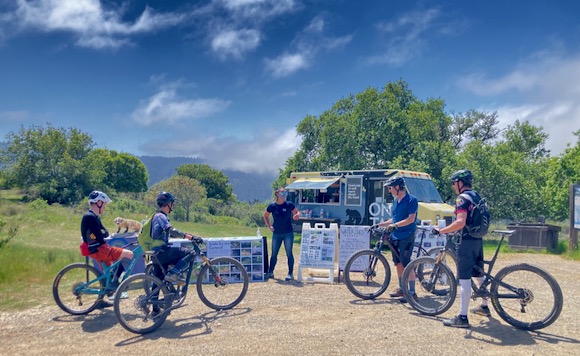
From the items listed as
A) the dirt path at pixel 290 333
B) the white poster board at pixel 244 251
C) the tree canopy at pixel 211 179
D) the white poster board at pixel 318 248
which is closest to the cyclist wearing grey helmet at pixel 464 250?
the dirt path at pixel 290 333

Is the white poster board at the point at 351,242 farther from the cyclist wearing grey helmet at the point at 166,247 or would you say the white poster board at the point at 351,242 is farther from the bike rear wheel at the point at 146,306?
the bike rear wheel at the point at 146,306

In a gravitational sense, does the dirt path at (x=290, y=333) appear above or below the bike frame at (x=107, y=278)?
below

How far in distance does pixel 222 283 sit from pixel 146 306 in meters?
1.16

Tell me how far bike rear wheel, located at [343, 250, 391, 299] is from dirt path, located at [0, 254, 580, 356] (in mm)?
177

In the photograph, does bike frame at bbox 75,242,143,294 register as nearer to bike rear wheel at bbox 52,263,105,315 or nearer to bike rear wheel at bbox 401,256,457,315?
bike rear wheel at bbox 52,263,105,315

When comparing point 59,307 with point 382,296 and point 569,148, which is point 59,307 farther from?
point 569,148

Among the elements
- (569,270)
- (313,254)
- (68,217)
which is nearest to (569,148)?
(569,270)

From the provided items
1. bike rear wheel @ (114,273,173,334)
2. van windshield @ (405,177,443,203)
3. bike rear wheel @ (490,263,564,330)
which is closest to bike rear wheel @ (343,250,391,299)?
bike rear wheel @ (490,263,564,330)

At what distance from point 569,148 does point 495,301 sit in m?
31.3

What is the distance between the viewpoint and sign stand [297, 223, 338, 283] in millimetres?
8836

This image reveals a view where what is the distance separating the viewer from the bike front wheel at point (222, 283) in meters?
6.62

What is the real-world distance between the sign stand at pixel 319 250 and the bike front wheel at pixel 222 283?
225 centimetres

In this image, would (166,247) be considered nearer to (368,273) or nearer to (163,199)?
(163,199)

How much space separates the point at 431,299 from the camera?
6.96 metres
